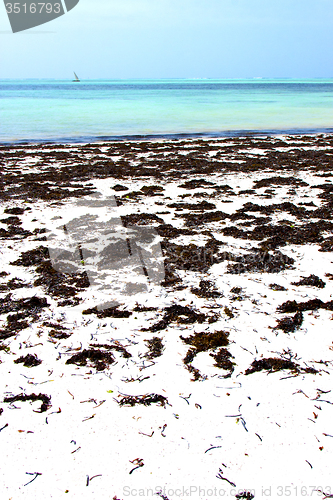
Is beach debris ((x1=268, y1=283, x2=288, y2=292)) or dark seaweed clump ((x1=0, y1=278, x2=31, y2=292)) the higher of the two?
dark seaweed clump ((x1=0, y1=278, x2=31, y2=292))

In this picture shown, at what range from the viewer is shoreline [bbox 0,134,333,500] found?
2.43m

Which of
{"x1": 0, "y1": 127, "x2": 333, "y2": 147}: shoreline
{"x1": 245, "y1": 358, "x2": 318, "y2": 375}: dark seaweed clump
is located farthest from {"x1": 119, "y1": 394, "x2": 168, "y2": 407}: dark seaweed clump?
{"x1": 0, "y1": 127, "x2": 333, "y2": 147}: shoreline

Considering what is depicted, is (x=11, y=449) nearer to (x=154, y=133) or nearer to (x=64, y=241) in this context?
(x=64, y=241)

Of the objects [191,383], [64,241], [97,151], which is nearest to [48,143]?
[97,151]

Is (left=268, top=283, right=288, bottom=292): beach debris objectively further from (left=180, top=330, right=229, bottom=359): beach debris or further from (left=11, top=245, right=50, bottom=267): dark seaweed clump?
(left=11, top=245, right=50, bottom=267): dark seaweed clump

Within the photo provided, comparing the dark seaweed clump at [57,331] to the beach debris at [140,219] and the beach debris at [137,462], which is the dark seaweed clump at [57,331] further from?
the beach debris at [140,219]

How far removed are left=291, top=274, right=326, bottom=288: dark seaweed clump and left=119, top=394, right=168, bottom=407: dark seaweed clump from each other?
245 centimetres

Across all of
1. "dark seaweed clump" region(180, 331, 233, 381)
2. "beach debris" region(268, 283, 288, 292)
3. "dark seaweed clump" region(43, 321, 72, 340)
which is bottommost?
"beach debris" region(268, 283, 288, 292)

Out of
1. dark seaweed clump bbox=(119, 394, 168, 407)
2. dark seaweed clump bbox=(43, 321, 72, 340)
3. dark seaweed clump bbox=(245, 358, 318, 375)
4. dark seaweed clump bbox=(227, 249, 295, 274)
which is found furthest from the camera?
dark seaweed clump bbox=(227, 249, 295, 274)

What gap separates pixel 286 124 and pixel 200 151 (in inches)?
497

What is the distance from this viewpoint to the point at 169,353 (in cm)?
346

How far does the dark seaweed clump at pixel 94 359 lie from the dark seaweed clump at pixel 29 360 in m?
0.27

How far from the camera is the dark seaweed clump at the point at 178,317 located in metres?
3.84

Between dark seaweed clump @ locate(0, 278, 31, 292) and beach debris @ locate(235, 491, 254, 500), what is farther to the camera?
dark seaweed clump @ locate(0, 278, 31, 292)
